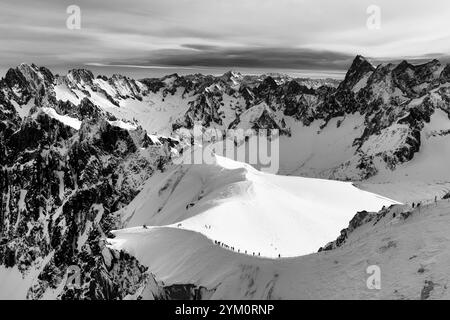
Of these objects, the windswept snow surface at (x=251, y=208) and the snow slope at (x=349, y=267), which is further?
the windswept snow surface at (x=251, y=208)

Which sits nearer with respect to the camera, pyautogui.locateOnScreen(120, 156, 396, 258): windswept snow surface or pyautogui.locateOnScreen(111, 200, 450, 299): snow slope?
pyautogui.locateOnScreen(111, 200, 450, 299): snow slope

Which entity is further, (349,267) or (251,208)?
(251,208)

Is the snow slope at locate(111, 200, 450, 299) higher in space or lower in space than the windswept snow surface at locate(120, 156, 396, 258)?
higher

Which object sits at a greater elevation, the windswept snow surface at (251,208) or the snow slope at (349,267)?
the snow slope at (349,267)

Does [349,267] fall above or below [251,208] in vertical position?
above
